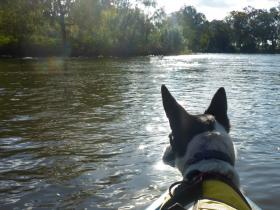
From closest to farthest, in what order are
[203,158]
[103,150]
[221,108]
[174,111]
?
[203,158], [174,111], [221,108], [103,150]

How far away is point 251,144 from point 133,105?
5817 millimetres

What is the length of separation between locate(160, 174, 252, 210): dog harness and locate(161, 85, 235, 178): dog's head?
0.85 ft

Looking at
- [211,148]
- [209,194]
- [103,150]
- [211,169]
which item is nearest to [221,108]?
[211,148]

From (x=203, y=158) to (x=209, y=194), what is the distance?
50 cm

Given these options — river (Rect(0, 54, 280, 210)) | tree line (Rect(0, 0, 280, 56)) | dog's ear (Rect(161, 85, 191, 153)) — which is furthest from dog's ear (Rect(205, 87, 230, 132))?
tree line (Rect(0, 0, 280, 56))

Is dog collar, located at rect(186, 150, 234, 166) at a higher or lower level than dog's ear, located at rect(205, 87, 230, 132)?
lower

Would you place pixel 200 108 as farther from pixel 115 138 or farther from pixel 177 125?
pixel 177 125

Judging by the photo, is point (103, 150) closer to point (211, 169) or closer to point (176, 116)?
point (176, 116)

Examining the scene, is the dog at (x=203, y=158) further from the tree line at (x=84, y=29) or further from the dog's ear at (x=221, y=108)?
the tree line at (x=84, y=29)

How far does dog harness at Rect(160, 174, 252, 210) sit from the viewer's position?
3082 mm

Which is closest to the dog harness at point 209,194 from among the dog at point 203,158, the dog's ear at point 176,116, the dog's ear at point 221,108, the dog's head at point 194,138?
the dog at point 203,158

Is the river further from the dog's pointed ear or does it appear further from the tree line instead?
the tree line

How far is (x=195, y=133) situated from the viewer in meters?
3.88

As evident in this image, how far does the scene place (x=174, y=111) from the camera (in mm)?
4035
